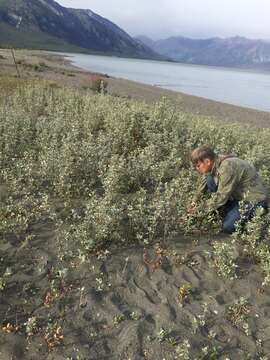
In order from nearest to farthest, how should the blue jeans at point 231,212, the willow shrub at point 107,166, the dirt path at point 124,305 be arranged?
the dirt path at point 124,305 → the willow shrub at point 107,166 → the blue jeans at point 231,212

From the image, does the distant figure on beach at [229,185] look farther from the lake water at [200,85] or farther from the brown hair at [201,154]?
the lake water at [200,85]

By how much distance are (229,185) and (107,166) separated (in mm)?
2647

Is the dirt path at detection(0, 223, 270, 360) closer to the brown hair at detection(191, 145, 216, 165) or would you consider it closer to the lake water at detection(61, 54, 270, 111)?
the brown hair at detection(191, 145, 216, 165)

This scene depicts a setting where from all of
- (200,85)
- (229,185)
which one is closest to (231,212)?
(229,185)

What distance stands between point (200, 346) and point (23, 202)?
3.45 meters

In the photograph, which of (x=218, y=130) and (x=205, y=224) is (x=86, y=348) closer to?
(x=205, y=224)

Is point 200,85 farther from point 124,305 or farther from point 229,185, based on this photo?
point 124,305

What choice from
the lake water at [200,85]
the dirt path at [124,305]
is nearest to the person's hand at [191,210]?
the dirt path at [124,305]

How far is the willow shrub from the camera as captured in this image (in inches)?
270

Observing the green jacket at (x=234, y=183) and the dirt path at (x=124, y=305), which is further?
the green jacket at (x=234, y=183)

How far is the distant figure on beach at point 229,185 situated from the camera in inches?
287

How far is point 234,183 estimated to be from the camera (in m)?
7.36

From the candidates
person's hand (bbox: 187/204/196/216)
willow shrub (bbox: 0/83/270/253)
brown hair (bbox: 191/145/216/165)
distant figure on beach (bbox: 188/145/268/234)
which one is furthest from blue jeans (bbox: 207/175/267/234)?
person's hand (bbox: 187/204/196/216)

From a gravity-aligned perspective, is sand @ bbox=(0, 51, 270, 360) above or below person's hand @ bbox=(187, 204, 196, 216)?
below
